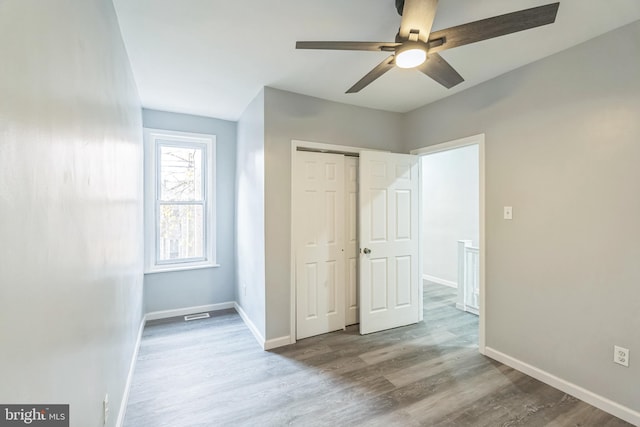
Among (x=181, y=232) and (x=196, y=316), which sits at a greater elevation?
(x=181, y=232)

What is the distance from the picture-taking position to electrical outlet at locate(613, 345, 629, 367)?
1.89 m

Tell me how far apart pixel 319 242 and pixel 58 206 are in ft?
8.02

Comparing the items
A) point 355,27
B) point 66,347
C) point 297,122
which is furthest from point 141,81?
point 66,347

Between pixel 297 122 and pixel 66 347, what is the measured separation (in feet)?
8.45

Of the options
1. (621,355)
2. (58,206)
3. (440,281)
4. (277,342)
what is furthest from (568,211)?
(440,281)

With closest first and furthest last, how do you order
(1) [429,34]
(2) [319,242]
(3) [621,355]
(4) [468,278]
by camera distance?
1. (1) [429,34]
2. (3) [621,355]
3. (2) [319,242]
4. (4) [468,278]

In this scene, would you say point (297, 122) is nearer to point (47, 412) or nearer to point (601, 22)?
point (601, 22)

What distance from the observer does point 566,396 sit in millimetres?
2127

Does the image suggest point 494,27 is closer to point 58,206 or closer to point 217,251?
point 58,206

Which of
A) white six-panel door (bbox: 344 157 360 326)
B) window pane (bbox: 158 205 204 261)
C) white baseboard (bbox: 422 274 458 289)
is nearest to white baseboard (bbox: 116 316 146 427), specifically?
window pane (bbox: 158 205 204 261)

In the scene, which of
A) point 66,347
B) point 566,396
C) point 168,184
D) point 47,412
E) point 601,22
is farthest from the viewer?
point 168,184

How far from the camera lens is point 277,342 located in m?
2.89

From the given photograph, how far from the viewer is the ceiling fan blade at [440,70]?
1.67 m

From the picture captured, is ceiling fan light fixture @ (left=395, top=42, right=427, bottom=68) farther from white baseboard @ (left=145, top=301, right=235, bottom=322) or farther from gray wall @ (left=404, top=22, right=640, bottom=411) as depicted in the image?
white baseboard @ (left=145, top=301, right=235, bottom=322)
